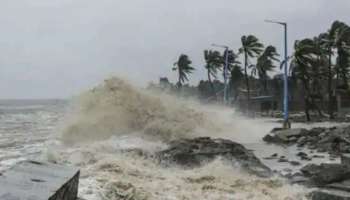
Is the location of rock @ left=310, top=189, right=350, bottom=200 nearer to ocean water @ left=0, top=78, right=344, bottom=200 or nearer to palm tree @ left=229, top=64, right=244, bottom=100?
ocean water @ left=0, top=78, right=344, bottom=200

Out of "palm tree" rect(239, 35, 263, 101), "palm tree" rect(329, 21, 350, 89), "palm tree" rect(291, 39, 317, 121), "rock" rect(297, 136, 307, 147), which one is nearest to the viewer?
"rock" rect(297, 136, 307, 147)

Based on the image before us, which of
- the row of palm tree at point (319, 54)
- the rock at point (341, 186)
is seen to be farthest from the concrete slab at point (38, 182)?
the row of palm tree at point (319, 54)

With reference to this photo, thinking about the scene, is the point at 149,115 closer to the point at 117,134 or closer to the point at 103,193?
the point at 117,134

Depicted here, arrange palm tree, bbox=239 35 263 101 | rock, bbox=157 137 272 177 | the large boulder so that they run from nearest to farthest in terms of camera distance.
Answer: rock, bbox=157 137 272 177 → the large boulder → palm tree, bbox=239 35 263 101

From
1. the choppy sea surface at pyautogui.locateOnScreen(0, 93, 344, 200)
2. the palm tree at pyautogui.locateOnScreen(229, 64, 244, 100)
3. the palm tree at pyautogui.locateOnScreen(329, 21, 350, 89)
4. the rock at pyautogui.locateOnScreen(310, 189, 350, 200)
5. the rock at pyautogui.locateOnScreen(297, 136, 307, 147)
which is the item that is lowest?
the rock at pyautogui.locateOnScreen(297, 136, 307, 147)

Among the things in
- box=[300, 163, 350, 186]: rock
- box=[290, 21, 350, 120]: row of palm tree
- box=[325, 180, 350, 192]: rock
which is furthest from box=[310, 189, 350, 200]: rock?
box=[290, 21, 350, 120]: row of palm tree

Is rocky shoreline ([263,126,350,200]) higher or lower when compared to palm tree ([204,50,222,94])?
Answer: lower

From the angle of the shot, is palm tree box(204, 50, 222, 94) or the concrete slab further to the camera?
palm tree box(204, 50, 222, 94)

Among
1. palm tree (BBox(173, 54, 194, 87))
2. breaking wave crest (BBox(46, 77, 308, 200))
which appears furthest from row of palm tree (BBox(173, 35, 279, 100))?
breaking wave crest (BBox(46, 77, 308, 200))

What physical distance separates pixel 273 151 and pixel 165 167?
7416 mm

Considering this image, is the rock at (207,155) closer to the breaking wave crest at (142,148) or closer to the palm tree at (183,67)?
the breaking wave crest at (142,148)

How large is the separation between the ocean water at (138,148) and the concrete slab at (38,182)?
950 millimetres

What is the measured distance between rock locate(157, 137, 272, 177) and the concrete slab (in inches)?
223

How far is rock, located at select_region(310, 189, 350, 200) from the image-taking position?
899 centimetres
